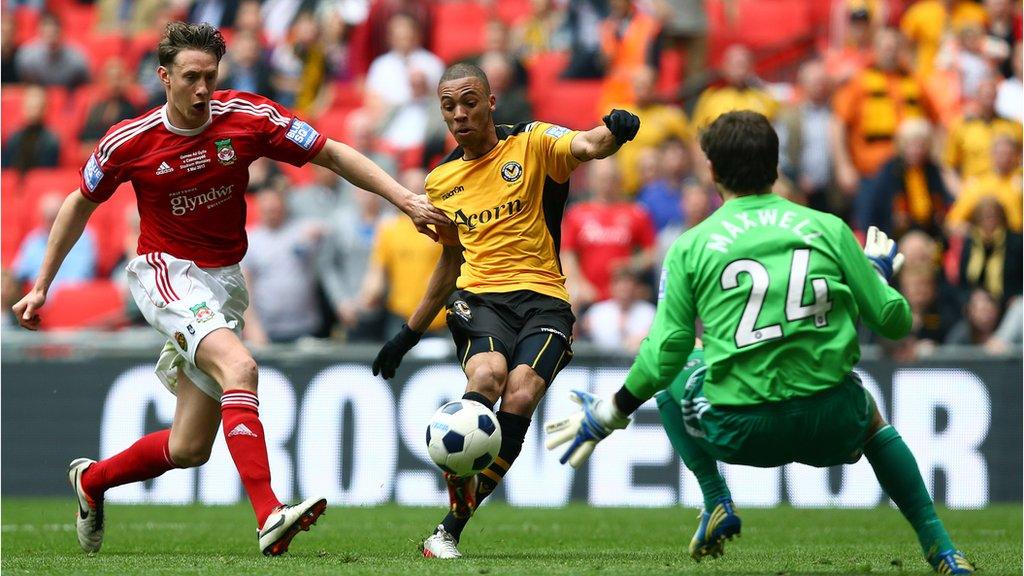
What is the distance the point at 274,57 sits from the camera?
58.2 feet

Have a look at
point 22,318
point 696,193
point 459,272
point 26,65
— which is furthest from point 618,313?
point 26,65

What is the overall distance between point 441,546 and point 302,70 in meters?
11.1

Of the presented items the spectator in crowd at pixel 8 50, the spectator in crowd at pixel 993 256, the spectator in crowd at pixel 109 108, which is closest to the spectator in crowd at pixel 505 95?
the spectator in crowd at pixel 109 108

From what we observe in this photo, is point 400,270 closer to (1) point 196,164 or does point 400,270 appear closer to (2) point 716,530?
(1) point 196,164

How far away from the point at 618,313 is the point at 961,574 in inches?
292

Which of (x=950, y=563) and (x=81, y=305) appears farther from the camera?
(x=81, y=305)

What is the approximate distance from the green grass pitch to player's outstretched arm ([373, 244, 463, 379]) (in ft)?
3.22

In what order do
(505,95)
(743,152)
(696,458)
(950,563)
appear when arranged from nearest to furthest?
(743,152)
(950,563)
(696,458)
(505,95)

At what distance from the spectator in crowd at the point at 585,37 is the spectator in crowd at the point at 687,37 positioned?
0.80 metres

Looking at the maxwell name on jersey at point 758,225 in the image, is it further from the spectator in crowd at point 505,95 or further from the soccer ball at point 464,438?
the spectator in crowd at point 505,95

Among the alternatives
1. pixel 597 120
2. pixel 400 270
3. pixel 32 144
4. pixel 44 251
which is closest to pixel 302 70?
pixel 32 144

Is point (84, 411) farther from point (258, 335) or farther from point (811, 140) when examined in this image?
point (811, 140)

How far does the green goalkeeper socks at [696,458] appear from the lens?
620cm

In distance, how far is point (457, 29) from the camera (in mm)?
18156
